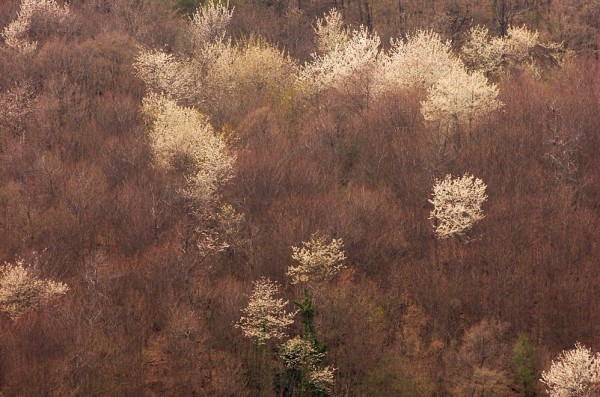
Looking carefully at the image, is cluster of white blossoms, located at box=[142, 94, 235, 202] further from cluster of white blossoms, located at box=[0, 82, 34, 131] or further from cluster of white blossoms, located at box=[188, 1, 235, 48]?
cluster of white blossoms, located at box=[188, 1, 235, 48]

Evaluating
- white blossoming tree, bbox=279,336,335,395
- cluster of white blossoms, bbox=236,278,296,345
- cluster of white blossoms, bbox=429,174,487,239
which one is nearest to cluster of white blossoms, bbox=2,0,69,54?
cluster of white blossoms, bbox=236,278,296,345

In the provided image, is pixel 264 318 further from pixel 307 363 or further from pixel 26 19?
pixel 26 19

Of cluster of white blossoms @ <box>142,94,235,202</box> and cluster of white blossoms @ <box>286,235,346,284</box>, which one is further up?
cluster of white blossoms @ <box>142,94,235,202</box>

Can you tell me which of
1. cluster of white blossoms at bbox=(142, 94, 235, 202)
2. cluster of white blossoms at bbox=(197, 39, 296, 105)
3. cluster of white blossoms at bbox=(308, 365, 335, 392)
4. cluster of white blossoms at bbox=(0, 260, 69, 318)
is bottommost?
cluster of white blossoms at bbox=(308, 365, 335, 392)

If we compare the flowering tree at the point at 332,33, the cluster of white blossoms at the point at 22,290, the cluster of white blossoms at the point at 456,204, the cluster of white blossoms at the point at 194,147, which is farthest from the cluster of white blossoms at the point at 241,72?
the cluster of white blossoms at the point at 22,290

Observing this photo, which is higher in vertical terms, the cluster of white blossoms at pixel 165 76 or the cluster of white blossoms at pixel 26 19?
the cluster of white blossoms at pixel 26 19

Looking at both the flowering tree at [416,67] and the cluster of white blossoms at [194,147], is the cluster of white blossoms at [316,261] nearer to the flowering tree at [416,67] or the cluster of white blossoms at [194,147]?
the cluster of white blossoms at [194,147]

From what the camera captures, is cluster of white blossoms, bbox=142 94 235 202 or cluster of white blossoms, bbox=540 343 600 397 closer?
cluster of white blossoms, bbox=540 343 600 397
